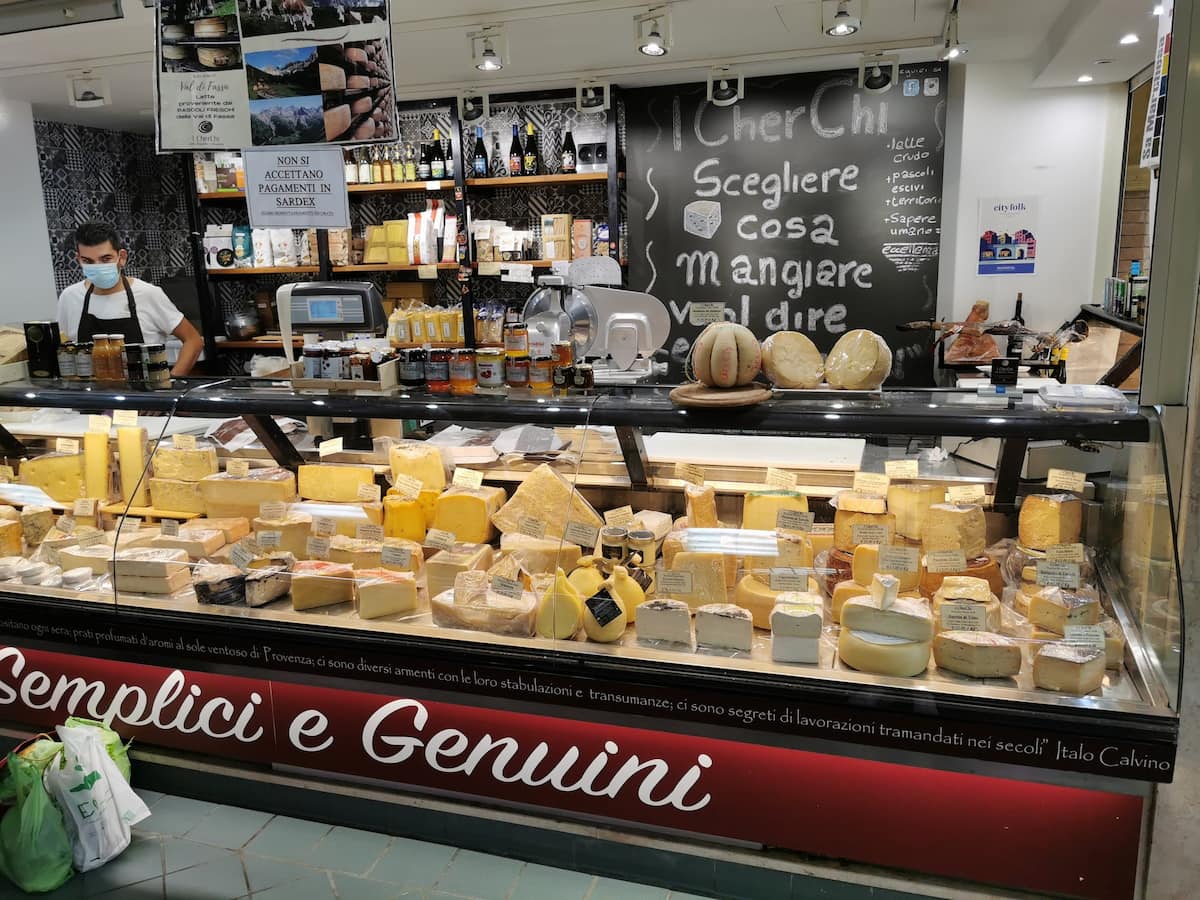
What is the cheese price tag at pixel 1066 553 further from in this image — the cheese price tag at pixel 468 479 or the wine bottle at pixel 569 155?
the wine bottle at pixel 569 155

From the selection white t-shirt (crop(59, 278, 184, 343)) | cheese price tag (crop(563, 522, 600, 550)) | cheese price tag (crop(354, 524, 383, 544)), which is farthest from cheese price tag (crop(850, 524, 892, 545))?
white t-shirt (crop(59, 278, 184, 343))

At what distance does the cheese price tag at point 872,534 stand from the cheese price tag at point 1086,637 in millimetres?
533

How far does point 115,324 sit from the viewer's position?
5.12 m

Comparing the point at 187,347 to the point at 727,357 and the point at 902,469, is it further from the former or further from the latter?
the point at 902,469

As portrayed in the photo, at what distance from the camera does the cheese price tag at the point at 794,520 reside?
2.59 meters

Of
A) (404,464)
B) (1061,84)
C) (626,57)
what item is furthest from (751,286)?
(404,464)

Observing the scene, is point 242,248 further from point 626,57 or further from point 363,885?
point 363,885

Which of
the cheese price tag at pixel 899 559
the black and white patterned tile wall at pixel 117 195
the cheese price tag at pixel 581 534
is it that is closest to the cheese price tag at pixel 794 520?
the cheese price tag at pixel 899 559

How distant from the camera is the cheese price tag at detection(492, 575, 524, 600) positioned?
8.42ft

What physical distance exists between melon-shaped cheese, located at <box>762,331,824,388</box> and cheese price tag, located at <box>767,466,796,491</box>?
0.30 metres

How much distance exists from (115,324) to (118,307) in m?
0.11

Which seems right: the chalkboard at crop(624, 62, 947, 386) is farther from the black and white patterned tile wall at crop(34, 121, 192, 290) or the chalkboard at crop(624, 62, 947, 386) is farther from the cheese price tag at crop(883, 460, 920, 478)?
the black and white patterned tile wall at crop(34, 121, 192, 290)

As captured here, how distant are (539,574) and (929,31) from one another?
4.07 m

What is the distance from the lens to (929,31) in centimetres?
493
